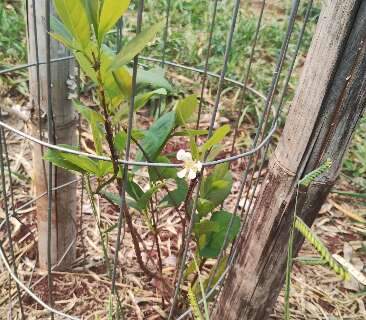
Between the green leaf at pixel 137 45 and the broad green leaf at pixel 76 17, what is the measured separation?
1.9 inches

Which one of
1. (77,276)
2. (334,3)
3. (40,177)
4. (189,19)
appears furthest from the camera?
(189,19)

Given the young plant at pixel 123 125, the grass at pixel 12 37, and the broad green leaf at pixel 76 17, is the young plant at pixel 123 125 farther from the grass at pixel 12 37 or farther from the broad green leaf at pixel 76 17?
the grass at pixel 12 37

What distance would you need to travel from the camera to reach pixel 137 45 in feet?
1.63

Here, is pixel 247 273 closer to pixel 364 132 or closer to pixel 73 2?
pixel 73 2

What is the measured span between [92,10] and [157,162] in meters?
0.35

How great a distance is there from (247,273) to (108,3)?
58 centimetres

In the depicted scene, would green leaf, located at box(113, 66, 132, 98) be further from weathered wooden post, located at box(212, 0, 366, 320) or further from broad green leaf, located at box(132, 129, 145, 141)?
weathered wooden post, located at box(212, 0, 366, 320)

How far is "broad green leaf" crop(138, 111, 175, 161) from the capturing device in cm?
73

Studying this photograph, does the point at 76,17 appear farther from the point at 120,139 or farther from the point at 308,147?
the point at 308,147

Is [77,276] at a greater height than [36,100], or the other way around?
[36,100]

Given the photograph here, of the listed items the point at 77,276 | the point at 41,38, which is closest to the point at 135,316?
the point at 77,276

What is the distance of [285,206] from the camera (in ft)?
2.43

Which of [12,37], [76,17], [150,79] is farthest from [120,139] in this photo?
[12,37]

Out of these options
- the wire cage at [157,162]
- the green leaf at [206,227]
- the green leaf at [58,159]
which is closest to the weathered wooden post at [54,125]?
the wire cage at [157,162]
